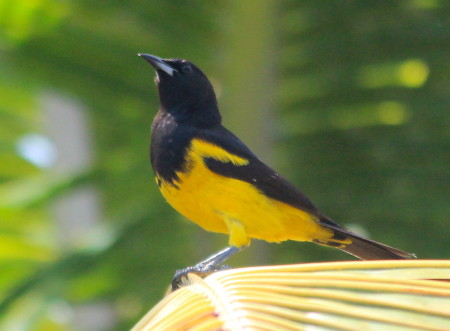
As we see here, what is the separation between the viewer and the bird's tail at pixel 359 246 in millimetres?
3680

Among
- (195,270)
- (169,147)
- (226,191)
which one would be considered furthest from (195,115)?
(195,270)

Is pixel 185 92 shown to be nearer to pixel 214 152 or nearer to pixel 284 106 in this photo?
pixel 214 152

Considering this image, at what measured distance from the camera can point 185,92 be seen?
4.57 m

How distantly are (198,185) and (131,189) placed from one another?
249 centimetres

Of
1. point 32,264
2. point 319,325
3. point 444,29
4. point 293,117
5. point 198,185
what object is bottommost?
point 32,264

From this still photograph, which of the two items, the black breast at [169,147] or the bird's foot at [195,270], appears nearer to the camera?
the bird's foot at [195,270]

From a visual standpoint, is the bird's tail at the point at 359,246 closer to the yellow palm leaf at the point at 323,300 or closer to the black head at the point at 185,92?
the black head at the point at 185,92

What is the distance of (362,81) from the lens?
5613 mm

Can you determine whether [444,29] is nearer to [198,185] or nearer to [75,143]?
[198,185]

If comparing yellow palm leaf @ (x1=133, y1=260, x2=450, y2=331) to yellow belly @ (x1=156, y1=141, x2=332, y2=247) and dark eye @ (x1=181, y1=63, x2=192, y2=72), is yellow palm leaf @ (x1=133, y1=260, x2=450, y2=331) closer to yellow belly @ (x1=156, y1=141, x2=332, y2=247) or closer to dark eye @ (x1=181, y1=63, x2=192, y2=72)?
yellow belly @ (x1=156, y1=141, x2=332, y2=247)

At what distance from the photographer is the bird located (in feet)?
12.6

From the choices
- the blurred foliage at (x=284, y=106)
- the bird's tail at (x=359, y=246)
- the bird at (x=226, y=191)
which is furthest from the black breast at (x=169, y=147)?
the blurred foliage at (x=284, y=106)

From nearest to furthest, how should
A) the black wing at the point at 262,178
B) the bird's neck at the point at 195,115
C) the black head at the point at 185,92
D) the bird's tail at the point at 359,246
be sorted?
the bird's tail at the point at 359,246 → the black wing at the point at 262,178 → the bird's neck at the point at 195,115 → the black head at the point at 185,92

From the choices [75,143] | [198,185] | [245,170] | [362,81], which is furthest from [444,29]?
[75,143]
